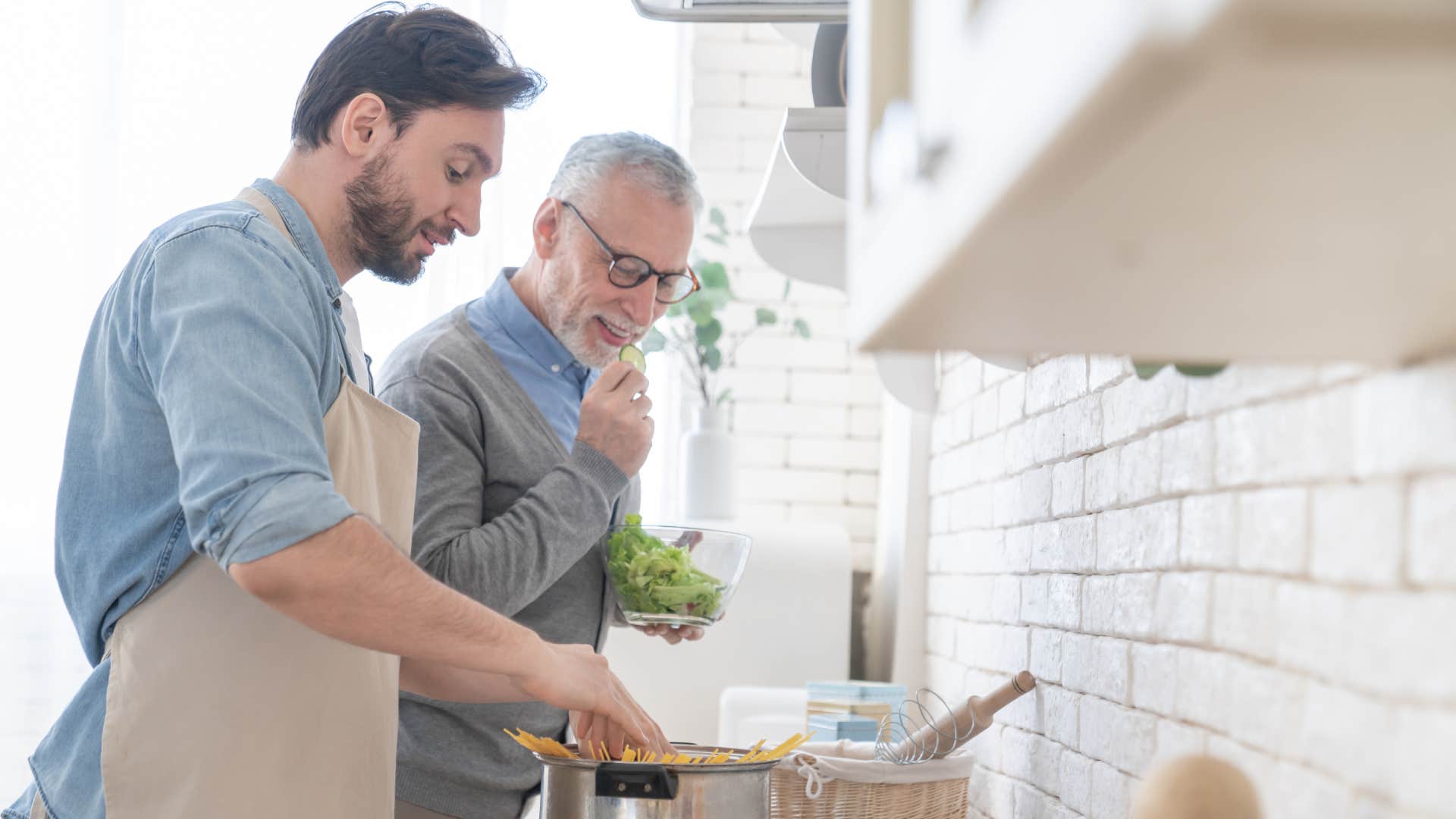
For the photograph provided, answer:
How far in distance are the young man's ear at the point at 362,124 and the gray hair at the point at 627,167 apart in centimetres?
56

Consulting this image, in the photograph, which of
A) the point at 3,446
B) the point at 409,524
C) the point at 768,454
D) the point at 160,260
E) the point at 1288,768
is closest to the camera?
the point at 1288,768

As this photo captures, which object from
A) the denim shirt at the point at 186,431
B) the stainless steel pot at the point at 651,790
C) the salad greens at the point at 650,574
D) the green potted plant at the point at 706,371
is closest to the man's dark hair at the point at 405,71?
the denim shirt at the point at 186,431

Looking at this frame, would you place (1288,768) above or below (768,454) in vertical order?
below

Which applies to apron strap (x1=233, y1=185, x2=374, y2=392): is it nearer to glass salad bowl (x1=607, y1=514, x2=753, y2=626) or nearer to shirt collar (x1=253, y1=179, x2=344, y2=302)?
shirt collar (x1=253, y1=179, x2=344, y2=302)

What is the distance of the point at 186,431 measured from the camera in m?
1.10

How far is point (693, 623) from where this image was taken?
190cm

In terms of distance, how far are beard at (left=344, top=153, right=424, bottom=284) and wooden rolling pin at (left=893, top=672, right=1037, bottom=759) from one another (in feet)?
2.99

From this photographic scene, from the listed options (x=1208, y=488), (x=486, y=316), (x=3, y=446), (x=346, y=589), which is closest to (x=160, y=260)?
(x=346, y=589)

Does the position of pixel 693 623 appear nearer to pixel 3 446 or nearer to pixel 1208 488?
pixel 1208 488

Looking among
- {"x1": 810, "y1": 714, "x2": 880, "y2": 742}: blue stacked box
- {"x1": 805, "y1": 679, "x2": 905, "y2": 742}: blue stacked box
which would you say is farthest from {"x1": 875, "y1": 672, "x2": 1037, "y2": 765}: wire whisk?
{"x1": 805, "y1": 679, "x2": 905, "y2": 742}: blue stacked box

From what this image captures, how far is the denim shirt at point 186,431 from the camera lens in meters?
1.08

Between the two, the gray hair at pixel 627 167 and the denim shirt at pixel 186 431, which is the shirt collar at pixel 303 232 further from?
the gray hair at pixel 627 167

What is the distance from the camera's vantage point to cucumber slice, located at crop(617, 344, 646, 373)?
2.00 m

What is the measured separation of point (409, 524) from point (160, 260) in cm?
45
